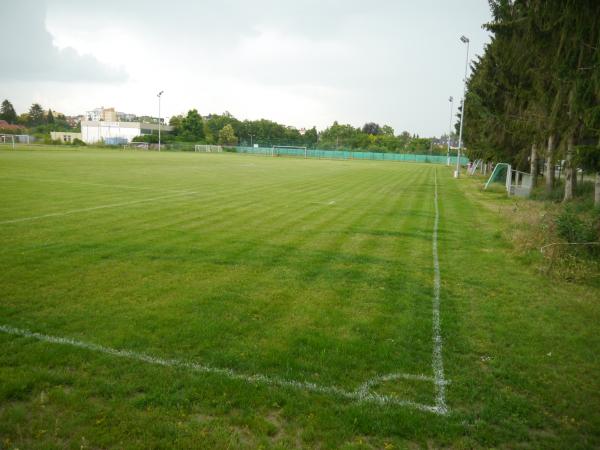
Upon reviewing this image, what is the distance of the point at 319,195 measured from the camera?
800 inches

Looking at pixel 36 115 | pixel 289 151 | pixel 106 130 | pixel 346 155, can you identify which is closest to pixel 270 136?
pixel 289 151

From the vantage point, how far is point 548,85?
52.1 ft

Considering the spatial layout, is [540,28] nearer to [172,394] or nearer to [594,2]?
[594,2]

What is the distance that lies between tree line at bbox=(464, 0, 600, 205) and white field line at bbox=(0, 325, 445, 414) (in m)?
7.37

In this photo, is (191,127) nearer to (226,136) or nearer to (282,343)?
(226,136)

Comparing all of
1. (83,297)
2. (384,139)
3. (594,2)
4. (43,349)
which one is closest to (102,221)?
(83,297)

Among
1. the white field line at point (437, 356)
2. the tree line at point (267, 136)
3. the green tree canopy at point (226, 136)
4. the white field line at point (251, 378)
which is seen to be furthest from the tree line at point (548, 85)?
the green tree canopy at point (226, 136)

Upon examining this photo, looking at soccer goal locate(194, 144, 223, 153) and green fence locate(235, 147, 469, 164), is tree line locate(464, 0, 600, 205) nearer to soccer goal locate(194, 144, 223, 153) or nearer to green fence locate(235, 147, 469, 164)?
green fence locate(235, 147, 469, 164)

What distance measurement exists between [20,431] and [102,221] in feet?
30.1

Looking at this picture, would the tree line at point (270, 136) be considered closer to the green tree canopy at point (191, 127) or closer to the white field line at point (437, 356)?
the green tree canopy at point (191, 127)

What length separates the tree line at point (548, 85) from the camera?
953 centimetres

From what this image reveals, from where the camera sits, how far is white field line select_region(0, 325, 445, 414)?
4273 millimetres

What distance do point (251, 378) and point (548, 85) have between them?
1668 centimetres

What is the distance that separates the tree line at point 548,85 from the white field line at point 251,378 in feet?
24.2
